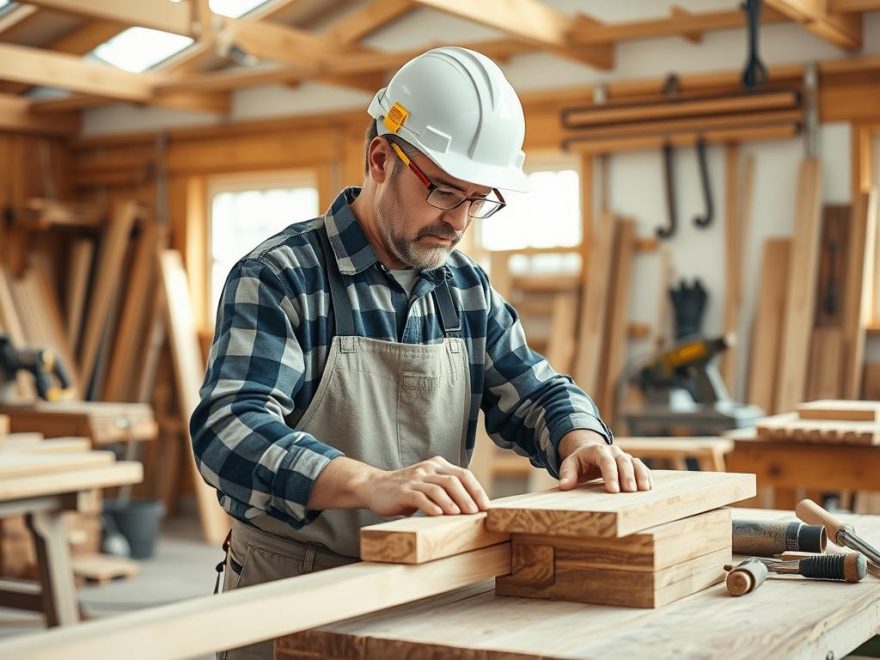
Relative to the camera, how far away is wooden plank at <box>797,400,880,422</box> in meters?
4.23

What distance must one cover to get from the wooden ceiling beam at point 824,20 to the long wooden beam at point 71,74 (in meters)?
4.29

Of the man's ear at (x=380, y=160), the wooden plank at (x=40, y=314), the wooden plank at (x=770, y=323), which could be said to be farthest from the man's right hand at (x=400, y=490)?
the wooden plank at (x=40, y=314)

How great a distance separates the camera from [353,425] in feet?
7.18

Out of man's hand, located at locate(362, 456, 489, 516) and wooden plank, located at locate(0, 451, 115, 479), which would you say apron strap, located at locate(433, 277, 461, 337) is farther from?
wooden plank, located at locate(0, 451, 115, 479)

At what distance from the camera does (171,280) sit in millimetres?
8617

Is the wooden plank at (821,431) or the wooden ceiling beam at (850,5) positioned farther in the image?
the wooden ceiling beam at (850,5)

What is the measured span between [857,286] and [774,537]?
15.1 ft

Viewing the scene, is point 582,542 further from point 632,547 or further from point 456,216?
point 456,216

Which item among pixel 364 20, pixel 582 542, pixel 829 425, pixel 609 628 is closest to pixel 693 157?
pixel 364 20

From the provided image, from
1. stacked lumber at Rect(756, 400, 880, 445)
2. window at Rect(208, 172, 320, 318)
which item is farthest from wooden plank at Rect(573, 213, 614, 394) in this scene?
stacked lumber at Rect(756, 400, 880, 445)

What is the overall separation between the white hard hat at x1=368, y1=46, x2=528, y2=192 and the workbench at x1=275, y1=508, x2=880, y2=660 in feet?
2.51

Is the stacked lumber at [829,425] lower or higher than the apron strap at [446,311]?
lower

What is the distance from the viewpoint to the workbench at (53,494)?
174 inches

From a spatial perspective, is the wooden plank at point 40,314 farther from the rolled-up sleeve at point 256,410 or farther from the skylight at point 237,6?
the rolled-up sleeve at point 256,410
